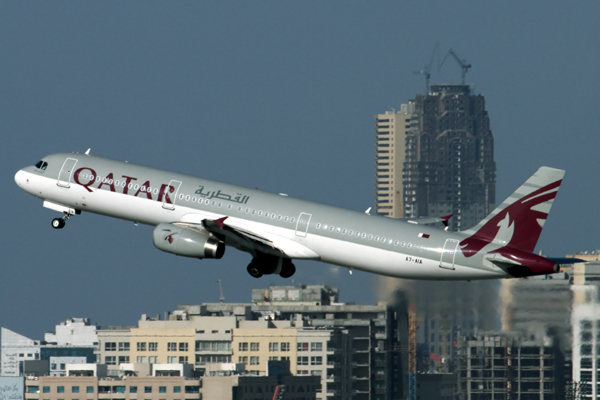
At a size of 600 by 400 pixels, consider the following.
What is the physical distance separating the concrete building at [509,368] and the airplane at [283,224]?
2838 cm

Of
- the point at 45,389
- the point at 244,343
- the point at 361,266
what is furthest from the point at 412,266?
the point at 244,343

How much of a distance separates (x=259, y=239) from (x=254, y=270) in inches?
161

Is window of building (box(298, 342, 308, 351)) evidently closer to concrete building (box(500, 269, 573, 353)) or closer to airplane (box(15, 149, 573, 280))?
concrete building (box(500, 269, 573, 353))

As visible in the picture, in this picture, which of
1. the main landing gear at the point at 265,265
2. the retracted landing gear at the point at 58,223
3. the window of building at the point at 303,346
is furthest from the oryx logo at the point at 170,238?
the window of building at the point at 303,346

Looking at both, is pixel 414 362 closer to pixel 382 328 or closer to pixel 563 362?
pixel 382 328

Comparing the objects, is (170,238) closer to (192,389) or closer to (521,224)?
(521,224)

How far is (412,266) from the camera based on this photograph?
66500 mm

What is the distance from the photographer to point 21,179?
77.4 meters

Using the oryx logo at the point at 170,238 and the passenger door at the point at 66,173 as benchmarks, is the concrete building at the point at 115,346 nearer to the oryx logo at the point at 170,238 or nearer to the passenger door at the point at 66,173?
the passenger door at the point at 66,173

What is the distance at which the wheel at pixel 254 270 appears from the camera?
73375 mm

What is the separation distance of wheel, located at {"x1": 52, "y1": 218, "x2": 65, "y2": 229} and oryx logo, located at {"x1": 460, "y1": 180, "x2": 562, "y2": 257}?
24.1 metres

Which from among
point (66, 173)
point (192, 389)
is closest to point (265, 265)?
point (66, 173)

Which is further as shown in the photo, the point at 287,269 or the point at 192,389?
the point at 192,389

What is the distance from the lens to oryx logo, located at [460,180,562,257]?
65.3m
